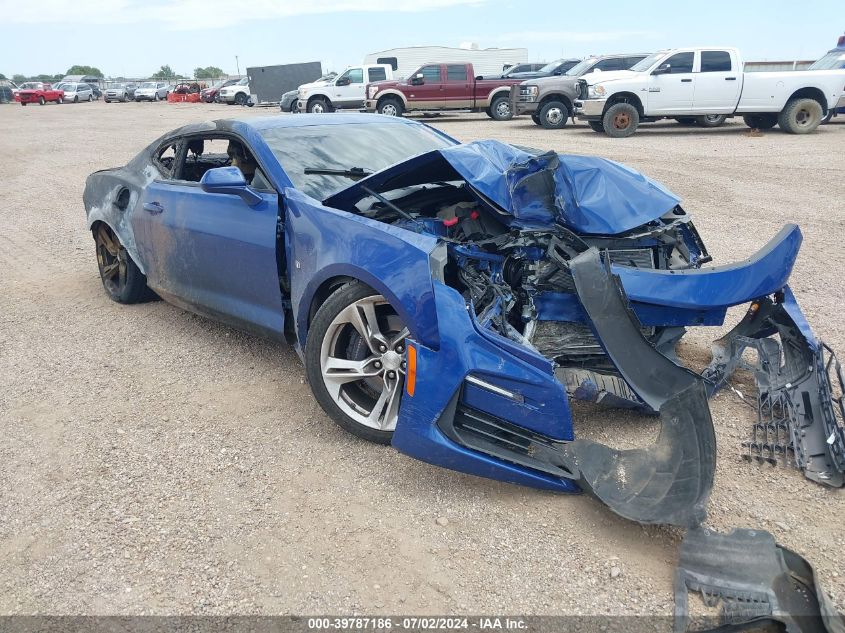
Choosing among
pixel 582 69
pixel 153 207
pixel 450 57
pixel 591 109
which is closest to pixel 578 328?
pixel 153 207

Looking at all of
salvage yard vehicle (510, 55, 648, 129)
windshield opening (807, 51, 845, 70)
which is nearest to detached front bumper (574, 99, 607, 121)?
salvage yard vehicle (510, 55, 648, 129)

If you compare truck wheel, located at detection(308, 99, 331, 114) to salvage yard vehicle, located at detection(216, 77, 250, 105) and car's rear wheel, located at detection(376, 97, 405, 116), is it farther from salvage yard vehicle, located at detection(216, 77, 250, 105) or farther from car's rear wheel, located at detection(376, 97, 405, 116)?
salvage yard vehicle, located at detection(216, 77, 250, 105)

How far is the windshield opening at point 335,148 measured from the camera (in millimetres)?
3684

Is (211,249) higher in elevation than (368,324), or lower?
higher

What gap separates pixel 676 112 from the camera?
14820 millimetres

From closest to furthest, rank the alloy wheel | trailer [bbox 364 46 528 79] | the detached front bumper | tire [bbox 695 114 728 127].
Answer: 1. the alloy wheel
2. the detached front bumper
3. tire [bbox 695 114 728 127]
4. trailer [bbox 364 46 528 79]

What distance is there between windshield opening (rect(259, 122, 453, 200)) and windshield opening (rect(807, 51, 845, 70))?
52.4 ft

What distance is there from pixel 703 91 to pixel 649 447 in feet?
46.4

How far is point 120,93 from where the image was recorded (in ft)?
141

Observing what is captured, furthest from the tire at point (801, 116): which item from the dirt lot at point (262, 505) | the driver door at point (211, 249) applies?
the driver door at point (211, 249)

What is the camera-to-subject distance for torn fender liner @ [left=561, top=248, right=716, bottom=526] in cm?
247

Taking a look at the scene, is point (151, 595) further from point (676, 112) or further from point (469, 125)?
point (469, 125)

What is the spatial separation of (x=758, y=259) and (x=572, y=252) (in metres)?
0.88

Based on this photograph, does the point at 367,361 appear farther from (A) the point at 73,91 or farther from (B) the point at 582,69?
(A) the point at 73,91
